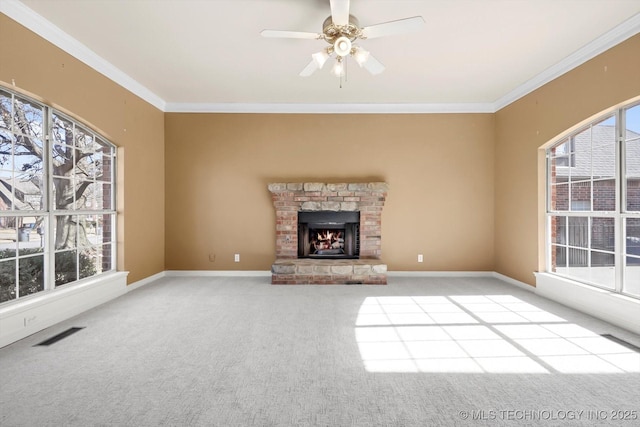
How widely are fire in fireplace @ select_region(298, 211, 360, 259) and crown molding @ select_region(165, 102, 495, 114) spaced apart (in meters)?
1.75

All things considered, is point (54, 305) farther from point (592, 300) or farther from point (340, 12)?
point (592, 300)

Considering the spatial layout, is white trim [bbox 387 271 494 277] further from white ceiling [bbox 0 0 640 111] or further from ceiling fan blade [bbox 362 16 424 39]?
ceiling fan blade [bbox 362 16 424 39]

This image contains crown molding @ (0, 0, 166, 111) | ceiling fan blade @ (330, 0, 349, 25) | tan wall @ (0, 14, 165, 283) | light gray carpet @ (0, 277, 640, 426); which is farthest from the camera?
tan wall @ (0, 14, 165, 283)

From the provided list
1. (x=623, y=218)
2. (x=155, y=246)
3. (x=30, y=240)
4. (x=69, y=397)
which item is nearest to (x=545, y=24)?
(x=623, y=218)

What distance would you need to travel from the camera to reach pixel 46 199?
318 cm

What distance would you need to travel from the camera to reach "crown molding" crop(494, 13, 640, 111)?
2.93 meters

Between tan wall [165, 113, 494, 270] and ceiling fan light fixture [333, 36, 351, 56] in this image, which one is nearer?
ceiling fan light fixture [333, 36, 351, 56]

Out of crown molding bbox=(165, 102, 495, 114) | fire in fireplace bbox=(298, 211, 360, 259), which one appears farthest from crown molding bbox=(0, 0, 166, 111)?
fire in fireplace bbox=(298, 211, 360, 259)

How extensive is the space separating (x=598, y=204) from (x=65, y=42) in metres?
6.00

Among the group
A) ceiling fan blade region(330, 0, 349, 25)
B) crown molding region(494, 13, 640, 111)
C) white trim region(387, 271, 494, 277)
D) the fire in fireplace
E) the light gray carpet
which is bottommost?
the light gray carpet

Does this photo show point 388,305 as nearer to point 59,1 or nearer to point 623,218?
point 623,218

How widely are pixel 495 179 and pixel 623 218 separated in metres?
2.20

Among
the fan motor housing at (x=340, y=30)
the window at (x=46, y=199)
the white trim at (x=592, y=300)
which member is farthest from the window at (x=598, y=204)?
the window at (x=46, y=199)

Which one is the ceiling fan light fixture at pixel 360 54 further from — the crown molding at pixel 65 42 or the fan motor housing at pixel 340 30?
the crown molding at pixel 65 42
